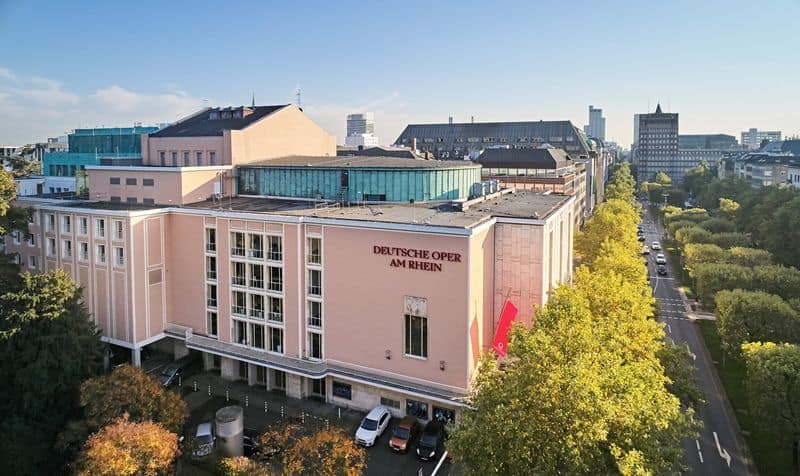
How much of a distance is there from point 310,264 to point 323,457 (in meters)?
16.3

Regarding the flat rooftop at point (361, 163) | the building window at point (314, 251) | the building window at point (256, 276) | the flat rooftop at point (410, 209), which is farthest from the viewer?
the flat rooftop at point (361, 163)

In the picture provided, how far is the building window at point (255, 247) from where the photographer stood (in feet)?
142

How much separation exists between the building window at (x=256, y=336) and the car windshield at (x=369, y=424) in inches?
448

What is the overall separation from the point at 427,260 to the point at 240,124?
3068cm

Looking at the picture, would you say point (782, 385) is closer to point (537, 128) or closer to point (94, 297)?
point (94, 297)

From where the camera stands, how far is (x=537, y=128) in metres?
146

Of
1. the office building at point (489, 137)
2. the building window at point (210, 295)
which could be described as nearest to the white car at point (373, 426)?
the building window at point (210, 295)

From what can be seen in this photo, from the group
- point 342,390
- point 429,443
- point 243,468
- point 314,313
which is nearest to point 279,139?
point 314,313

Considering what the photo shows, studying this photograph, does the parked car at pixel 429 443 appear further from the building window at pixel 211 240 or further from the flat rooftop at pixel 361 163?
the building window at pixel 211 240

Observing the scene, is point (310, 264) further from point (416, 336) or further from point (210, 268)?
point (210, 268)

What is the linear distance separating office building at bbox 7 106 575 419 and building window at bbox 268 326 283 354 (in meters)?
0.17

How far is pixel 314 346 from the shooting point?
4194 centimetres

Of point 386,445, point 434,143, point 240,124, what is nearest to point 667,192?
Result: point 434,143

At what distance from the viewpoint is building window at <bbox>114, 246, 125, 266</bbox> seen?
4519 cm
